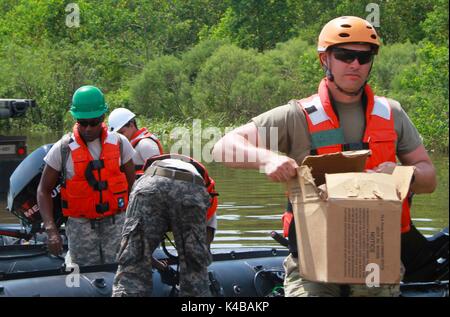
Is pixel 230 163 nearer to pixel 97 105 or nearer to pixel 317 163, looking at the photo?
pixel 317 163

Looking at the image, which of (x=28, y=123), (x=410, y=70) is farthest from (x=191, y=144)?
(x=28, y=123)

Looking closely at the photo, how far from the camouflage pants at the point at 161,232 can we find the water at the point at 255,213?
3.83 metres

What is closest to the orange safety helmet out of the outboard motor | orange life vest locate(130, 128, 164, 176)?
the outboard motor

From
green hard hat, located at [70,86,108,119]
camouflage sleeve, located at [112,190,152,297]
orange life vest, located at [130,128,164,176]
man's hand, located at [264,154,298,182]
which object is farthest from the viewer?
orange life vest, located at [130,128,164,176]

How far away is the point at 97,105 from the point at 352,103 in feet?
8.92

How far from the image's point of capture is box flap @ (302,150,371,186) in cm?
414

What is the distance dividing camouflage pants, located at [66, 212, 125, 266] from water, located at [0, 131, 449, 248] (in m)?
2.00

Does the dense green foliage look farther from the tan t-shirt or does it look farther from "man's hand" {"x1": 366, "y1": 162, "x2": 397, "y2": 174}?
"man's hand" {"x1": 366, "y1": 162, "x2": 397, "y2": 174}

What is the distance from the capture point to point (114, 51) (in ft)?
179

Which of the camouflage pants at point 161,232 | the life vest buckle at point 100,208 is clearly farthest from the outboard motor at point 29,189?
the camouflage pants at point 161,232

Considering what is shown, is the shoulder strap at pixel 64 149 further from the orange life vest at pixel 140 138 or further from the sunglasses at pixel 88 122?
the orange life vest at pixel 140 138

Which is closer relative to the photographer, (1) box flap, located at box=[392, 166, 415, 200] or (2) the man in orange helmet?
(1) box flap, located at box=[392, 166, 415, 200]

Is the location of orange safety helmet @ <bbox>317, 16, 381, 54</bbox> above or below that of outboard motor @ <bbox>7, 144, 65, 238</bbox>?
above
